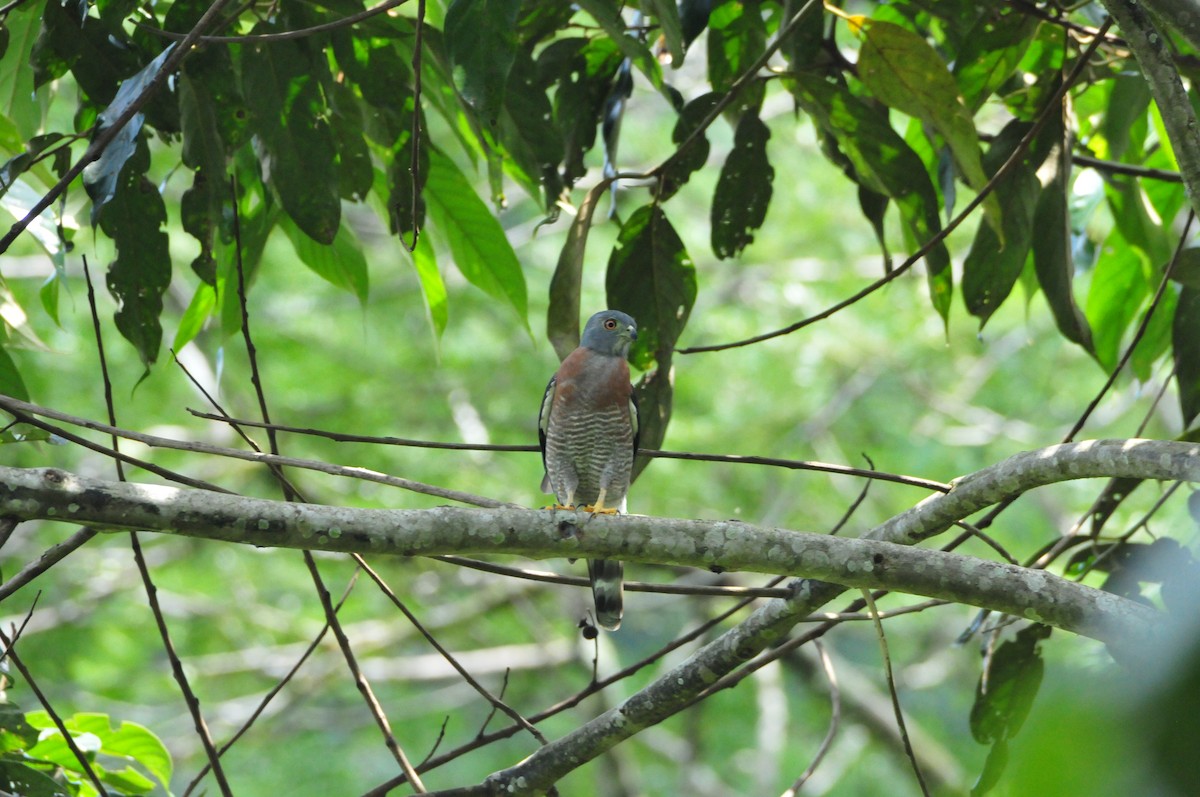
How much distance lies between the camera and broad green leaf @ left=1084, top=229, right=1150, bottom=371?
Answer: 13.6 ft

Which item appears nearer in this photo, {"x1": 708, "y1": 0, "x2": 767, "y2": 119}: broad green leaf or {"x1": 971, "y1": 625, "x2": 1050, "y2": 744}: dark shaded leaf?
{"x1": 971, "y1": 625, "x2": 1050, "y2": 744}: dark shaded leaf

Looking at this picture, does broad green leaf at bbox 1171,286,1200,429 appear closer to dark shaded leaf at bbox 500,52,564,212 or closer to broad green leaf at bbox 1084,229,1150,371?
broad green leaf at bbox 1084,229,1150,371

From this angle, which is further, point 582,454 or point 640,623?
point 640,623

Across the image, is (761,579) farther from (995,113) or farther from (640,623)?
(995,113)

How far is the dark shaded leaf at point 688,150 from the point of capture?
3264mm

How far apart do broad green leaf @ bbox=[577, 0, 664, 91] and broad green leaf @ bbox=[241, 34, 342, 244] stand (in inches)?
28.7

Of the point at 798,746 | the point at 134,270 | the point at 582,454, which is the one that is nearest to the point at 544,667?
the point at 798,746

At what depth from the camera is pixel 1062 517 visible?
32.3 feet

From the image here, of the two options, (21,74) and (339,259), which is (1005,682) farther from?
(21,74)

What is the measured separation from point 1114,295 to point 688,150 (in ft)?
6.61

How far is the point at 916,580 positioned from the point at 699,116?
182 centimetres

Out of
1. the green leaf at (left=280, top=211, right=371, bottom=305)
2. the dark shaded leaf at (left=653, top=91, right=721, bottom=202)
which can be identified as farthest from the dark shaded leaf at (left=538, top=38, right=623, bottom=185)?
the green leaf at (left=280, top=211, right=371, bottom=305)

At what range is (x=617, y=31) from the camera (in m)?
2.56

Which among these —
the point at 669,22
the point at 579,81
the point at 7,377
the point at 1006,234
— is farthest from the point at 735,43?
the point at 7,377
